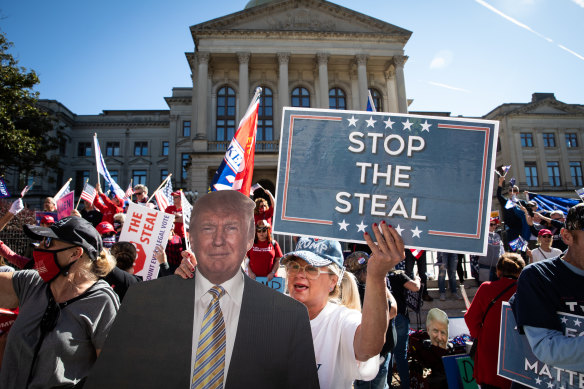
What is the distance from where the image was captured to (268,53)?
28922 mm

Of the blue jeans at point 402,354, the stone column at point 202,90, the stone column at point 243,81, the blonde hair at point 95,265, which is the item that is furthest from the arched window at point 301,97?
the blonde hair at point 95,265

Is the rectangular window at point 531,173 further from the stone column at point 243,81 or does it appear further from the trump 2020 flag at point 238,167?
the trump 2020 flag at point 238,167

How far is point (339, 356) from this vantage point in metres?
1.98

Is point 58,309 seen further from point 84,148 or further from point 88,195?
point 84,148

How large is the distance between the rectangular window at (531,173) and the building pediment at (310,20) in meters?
25.2

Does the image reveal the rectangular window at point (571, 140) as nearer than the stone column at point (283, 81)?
No

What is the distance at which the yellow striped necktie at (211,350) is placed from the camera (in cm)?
128

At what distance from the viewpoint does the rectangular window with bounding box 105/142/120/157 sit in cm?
4397

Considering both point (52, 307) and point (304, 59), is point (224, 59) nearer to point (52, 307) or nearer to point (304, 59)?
point (304, 59)

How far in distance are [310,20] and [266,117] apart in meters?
9.20

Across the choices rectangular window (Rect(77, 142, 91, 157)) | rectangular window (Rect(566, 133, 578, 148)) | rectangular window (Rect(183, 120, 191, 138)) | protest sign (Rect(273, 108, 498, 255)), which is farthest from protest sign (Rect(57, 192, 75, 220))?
rectangular window (Rect(566, 133, 578, 148))

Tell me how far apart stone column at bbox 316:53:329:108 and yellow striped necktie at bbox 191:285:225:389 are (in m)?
27.6

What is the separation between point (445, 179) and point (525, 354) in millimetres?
1402

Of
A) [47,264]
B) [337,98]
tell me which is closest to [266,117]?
[337,98]
